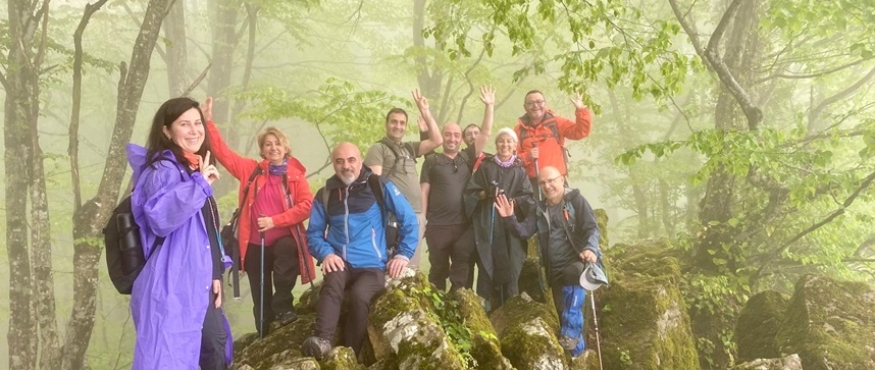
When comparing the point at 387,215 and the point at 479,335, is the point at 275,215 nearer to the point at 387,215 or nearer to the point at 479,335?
the point at 387,215

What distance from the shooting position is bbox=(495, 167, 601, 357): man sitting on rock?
531cm

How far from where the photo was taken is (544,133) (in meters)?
6.75

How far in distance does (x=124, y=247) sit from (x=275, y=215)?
1.95 m

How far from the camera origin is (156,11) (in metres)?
7.12

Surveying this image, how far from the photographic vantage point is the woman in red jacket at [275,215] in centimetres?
523

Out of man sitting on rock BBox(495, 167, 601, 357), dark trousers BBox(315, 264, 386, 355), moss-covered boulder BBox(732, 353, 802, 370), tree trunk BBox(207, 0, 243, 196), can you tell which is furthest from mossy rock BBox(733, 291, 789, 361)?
tree trunk BBox(207, 0, 243, 196)

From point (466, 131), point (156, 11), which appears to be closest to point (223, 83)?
point (156, 11)

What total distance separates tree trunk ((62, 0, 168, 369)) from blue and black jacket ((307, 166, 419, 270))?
4050 millimetres

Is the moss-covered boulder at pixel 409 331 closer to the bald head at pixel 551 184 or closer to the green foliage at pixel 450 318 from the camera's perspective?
the green foliage at pixel 450 318

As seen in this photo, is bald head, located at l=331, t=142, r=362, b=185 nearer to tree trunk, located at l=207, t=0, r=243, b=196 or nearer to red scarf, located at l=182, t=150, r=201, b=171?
red scarf, located at l=182, t=150, r=201, b=171

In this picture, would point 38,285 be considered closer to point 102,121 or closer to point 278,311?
point 278,311

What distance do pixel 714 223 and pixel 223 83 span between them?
15567 mm

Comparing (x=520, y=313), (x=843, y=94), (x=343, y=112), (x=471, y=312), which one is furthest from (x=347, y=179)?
(x=843, y=94)

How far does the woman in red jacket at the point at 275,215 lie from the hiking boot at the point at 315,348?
1238 millimetres
